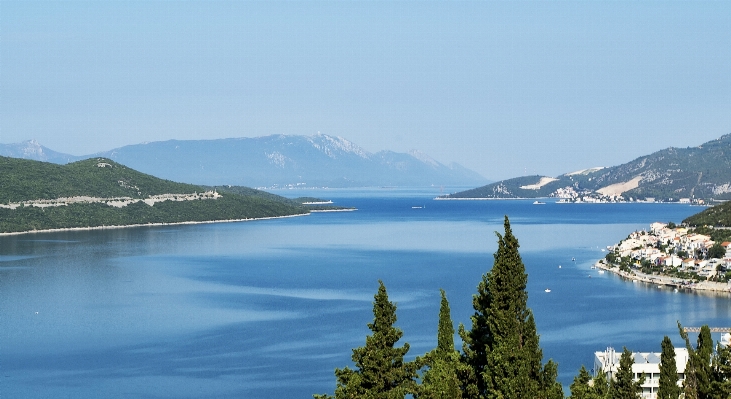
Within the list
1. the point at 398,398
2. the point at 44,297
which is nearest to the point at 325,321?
the point at 44,297

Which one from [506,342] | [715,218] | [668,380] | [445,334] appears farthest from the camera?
[715,218]

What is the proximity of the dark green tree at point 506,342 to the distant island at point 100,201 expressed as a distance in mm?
80425

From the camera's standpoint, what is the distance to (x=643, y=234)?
67125mm

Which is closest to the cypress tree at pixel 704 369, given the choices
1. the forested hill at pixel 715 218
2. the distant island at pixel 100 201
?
the forested hill at pixel 715 218

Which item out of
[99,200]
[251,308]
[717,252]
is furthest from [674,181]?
[251,308]

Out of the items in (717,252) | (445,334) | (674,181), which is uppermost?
(674,181)

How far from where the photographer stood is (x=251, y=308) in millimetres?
42750

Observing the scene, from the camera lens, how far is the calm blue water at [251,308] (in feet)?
96.9

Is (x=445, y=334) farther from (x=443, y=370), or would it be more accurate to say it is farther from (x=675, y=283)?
(x=675, y=283)

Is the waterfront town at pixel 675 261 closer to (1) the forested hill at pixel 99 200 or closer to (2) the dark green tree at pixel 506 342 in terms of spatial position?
(2) the dark green tree at pixel 506 342

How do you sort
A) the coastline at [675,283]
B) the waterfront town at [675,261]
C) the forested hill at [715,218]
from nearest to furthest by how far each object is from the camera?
1. the coastline at [675,283]
2. the waterfront town at [675,261]
3. the forested hill at [715,218]

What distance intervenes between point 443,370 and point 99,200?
95.4m

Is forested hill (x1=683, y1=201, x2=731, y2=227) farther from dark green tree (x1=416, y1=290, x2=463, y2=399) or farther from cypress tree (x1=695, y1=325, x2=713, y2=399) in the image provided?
dark green tree (x1=416, y1=290, x2=463, y2=399)

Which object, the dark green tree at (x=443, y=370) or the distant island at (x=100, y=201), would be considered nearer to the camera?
the dark green tree at (x=443, y=370)
